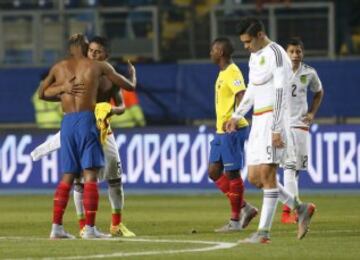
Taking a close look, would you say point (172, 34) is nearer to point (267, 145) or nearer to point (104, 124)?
point (104, 124)

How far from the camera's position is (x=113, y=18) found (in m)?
31.7

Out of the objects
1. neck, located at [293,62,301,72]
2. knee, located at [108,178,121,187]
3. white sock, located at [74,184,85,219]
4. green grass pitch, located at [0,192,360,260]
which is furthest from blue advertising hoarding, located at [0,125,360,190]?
white sock, located at [74,184,85,219]

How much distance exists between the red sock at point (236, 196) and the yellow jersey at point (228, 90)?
0.67 m

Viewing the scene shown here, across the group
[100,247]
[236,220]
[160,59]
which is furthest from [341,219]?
[160,59]

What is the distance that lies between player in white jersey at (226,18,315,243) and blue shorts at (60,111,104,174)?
66.6 inches

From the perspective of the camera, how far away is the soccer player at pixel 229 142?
17.4 meters

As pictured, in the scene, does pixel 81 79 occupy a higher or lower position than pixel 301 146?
higher

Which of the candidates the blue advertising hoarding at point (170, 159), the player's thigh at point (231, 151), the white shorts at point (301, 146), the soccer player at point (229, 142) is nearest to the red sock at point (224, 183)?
the soccer player at point (229, 142)

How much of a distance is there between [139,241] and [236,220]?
109 inches

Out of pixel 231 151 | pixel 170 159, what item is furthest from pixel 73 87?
pixel 170 159

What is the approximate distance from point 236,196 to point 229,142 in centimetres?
71

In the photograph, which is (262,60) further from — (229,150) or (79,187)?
(229,150)

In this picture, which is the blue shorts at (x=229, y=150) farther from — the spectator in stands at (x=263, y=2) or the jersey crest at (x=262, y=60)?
the spectator in stands at (x=263, y=2)

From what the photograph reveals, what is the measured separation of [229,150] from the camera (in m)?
17.6
